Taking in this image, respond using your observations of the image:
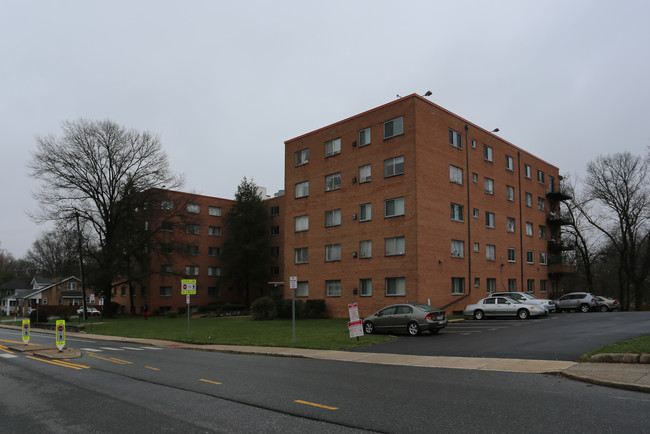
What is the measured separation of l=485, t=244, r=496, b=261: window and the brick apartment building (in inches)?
6.5

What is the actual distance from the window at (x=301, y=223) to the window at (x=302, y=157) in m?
4.56

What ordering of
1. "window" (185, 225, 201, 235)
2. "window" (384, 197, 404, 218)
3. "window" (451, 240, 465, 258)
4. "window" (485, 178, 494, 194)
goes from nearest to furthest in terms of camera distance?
"window" (384, 197, 404, 218) → "window" (451, 240, 465, 258) → "window" (485, 178, 494, 194) → "window" (185, 225, 201, 235)

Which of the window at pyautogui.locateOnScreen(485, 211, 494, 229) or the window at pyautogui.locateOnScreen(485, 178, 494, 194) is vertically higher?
the window at pyautogui.locateOnScreen(485, 178, 494, 194)

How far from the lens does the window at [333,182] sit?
124 ft

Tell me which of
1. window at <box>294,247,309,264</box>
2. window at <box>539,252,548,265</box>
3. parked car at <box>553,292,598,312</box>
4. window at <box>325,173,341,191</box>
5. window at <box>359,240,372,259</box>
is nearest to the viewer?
window at <box>359,240,372,259</box>

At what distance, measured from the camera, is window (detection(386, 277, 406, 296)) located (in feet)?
105

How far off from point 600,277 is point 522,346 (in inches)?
2384

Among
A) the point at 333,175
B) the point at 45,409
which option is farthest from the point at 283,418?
the point at 333,175

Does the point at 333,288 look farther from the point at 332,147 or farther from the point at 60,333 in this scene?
the point at 60,333

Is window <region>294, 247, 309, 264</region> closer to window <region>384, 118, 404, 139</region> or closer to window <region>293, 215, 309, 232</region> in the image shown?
window <region>293, 215, 309, 232</region>

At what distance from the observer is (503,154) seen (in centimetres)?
4156

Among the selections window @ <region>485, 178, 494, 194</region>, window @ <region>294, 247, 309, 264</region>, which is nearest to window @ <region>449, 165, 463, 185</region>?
window @ <region>485, 178, 494, 194</region>

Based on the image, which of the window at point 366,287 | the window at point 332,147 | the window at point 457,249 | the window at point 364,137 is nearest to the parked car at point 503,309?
the window at point 457,249

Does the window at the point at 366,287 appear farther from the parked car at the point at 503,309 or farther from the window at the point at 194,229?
the window at the point at 194,229
